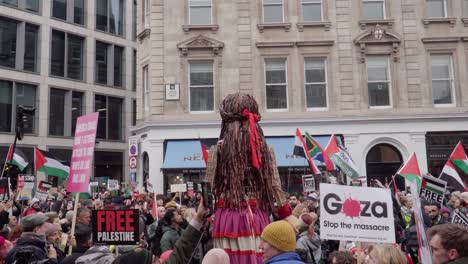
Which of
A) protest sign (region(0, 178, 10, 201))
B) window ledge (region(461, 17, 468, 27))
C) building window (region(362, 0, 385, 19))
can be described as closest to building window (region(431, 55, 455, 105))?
window ledge (region(461, 17, 468, 27))

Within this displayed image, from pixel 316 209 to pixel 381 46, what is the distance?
42.6 feet

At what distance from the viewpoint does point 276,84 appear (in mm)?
22781

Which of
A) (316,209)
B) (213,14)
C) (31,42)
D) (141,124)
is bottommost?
(316,209)

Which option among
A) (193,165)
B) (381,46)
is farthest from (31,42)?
(381,46)

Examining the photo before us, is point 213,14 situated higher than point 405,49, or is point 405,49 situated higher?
point 213,14

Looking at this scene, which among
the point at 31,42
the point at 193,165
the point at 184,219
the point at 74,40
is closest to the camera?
the point at 184,219

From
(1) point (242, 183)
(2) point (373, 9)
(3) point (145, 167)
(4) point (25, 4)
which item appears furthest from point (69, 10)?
(1) point (242, 183)

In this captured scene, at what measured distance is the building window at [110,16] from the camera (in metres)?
39.9

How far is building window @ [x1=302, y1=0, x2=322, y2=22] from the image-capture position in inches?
916

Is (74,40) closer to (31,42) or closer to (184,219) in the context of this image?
(31,42)

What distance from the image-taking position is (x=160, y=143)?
22.4m

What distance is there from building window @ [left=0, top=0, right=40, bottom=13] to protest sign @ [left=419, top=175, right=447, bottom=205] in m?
30.4

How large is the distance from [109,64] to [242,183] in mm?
36809

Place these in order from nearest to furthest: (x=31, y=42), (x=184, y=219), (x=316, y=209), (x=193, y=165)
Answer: (x=184, y=219), (x=316, y=209), (x=193, y=165), (x=31, y=42)
